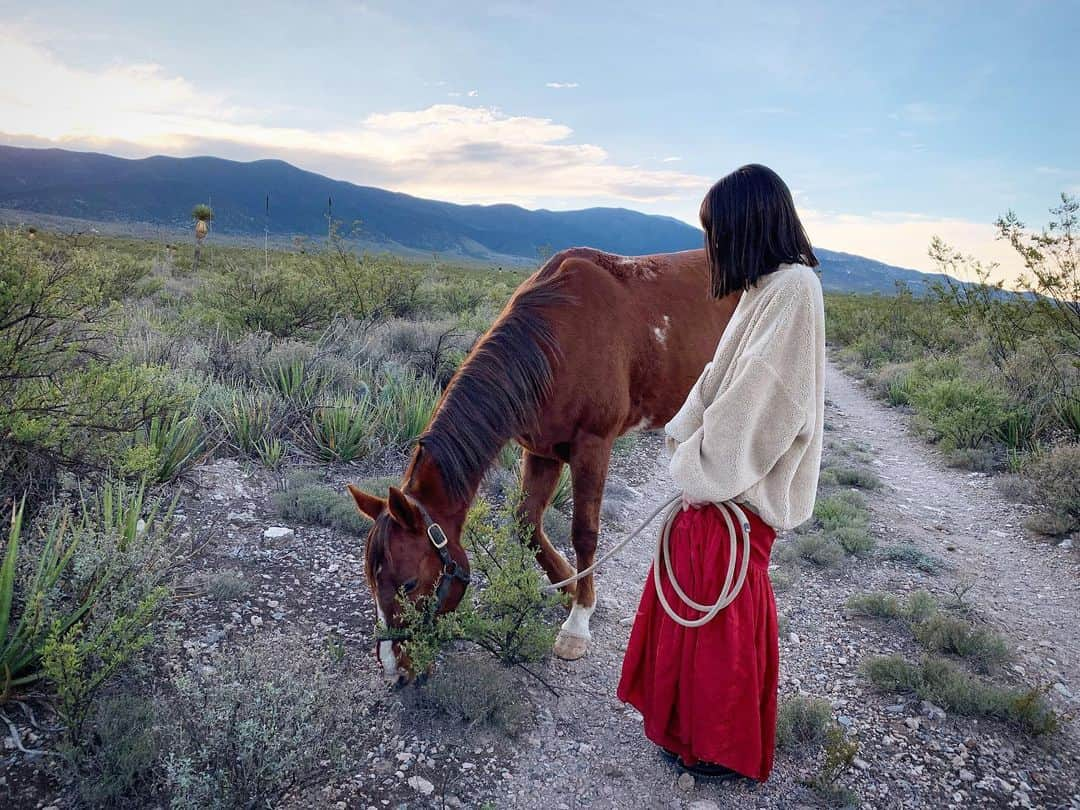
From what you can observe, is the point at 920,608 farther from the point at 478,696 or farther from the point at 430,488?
the point at 430,488

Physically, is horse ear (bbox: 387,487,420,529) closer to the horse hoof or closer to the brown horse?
the brown horse

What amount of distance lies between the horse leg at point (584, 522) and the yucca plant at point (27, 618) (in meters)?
2.19

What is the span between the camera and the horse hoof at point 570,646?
136 inches

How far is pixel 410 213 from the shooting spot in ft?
611

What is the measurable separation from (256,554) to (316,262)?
7.67 m

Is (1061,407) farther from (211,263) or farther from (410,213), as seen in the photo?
(410,213)

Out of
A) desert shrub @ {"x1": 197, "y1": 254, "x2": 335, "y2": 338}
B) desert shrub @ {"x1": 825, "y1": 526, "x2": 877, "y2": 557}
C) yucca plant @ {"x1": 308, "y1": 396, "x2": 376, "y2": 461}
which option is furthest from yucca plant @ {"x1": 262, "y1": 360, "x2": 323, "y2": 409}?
desert shrub @ {"x1": 825, "y1": 526, "x2": 877, "y2": 557}

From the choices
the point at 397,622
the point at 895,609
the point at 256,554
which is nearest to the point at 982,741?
the point at 895,609

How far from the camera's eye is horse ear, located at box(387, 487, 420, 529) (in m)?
2.43

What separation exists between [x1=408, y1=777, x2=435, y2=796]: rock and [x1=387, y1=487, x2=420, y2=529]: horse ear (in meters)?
0.96

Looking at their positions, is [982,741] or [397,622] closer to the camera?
[397,622]

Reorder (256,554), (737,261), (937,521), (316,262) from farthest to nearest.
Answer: (316,262)
(937,521)
(256,554)
(737,261)

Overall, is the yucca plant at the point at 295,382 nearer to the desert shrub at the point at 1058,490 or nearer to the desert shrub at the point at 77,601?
the desert shrub at the point at 77,601

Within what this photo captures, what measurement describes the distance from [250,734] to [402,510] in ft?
2.90
